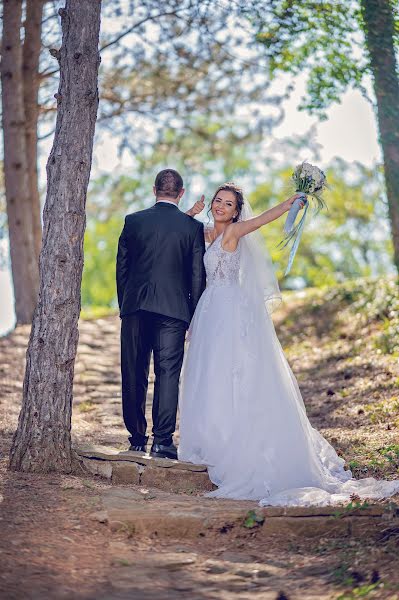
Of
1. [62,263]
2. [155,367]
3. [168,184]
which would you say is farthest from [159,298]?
[168,184]

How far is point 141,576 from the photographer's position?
403 cm

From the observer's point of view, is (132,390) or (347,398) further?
(347,398)

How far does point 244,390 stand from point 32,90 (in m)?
9.75

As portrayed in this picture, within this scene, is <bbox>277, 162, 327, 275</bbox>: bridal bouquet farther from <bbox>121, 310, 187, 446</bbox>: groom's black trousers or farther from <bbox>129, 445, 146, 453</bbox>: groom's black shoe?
<bbox>129, 445, 146, 453</bbox>: groom's black shoe

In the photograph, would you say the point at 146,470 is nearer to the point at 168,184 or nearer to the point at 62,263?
the point at 62,263

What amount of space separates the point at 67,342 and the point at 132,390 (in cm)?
74

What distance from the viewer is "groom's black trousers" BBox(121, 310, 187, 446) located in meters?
6.18

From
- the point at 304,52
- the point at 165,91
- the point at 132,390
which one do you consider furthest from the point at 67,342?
the point at 165,91

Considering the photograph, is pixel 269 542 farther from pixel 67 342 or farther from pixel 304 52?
pixel 304 52

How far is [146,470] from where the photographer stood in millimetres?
5828

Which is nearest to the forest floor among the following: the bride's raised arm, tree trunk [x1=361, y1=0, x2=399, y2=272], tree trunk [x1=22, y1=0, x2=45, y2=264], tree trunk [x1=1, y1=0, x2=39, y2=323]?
the bride's raised arm

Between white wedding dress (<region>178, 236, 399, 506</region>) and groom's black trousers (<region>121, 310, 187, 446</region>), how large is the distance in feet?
0.47

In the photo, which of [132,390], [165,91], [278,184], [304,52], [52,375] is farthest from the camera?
[278,184]

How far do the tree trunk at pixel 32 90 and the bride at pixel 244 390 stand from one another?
8.26 metres
